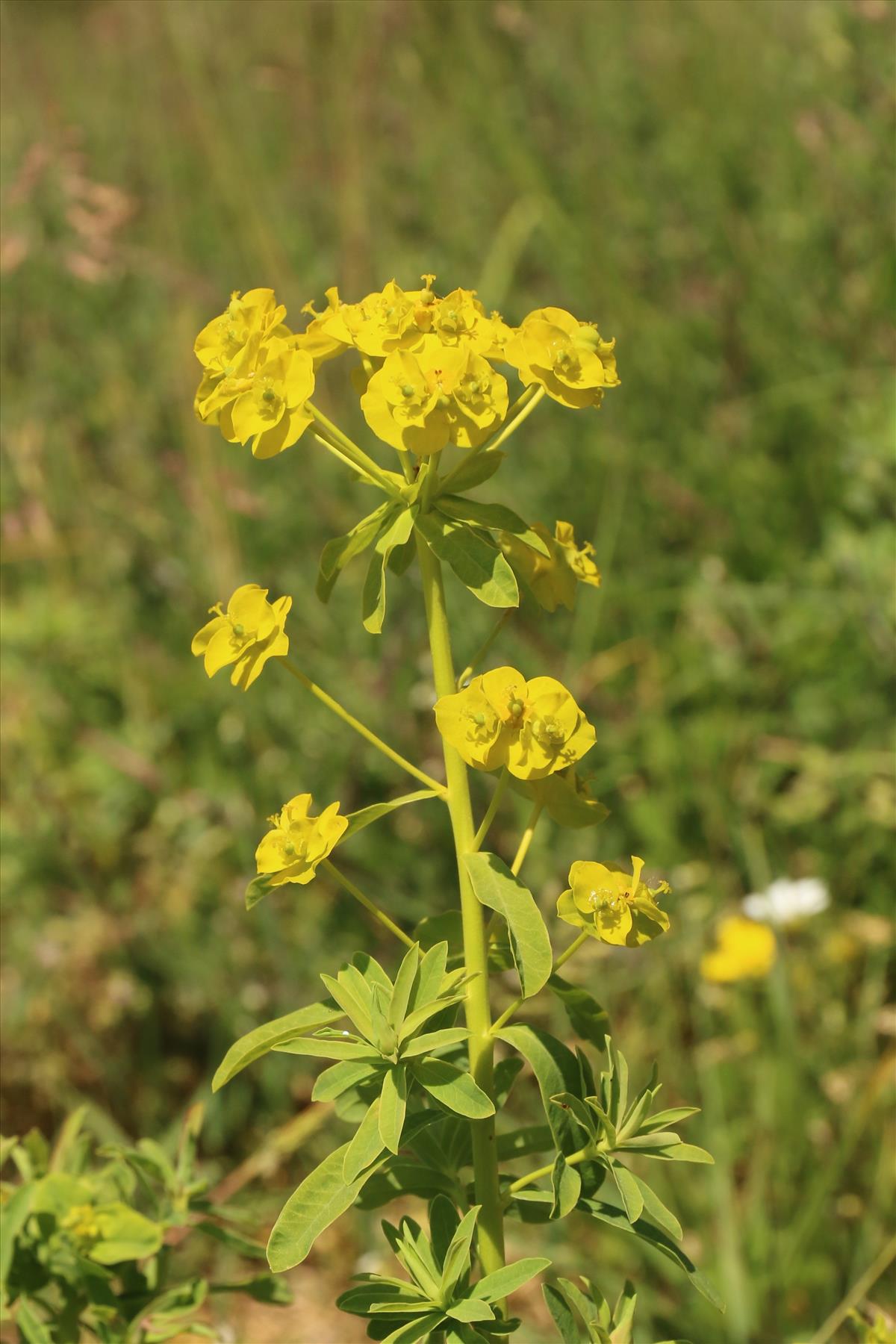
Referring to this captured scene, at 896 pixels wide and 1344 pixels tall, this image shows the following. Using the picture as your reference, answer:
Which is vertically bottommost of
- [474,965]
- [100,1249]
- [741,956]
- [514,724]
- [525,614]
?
[741,956]

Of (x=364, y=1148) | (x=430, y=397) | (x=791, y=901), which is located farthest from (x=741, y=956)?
(x=430, y=397)

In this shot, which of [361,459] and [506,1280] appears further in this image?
[361,459]

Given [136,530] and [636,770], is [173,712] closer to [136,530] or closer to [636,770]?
[136,530]

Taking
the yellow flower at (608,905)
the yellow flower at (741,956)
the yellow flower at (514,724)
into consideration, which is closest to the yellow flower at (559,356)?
the yellow flower at (514,724)

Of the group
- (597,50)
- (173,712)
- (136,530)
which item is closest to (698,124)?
(597,50)

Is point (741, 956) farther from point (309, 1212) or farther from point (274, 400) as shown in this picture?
point (274, 400)

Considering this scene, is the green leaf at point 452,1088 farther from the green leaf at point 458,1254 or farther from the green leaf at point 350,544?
the green leaf at point 350,544

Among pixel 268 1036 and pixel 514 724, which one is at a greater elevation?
pixel 514 724

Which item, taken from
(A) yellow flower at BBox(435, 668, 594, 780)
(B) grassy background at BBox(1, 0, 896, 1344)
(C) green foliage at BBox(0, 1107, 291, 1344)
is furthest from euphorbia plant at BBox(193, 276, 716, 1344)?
(B) grassy background at BBox(1, 0, 896, 1344)

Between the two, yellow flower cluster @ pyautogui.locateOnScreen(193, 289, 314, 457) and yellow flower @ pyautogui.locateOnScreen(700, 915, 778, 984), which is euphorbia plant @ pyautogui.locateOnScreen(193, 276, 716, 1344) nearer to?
yellow flower cluster @ pyautogui.locateOnScreen(193, 289, 314, 457)
